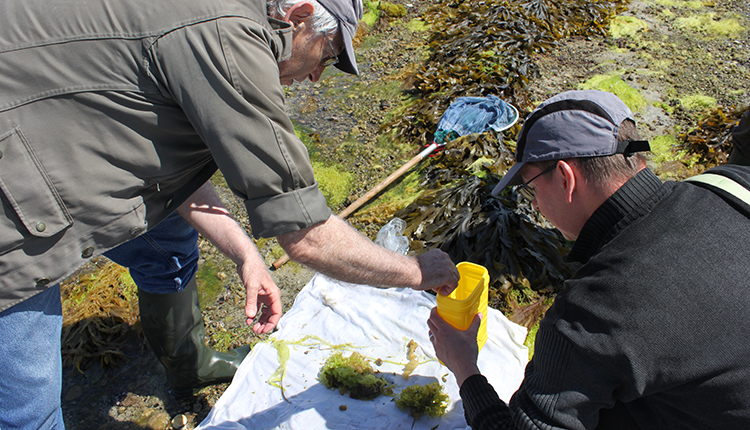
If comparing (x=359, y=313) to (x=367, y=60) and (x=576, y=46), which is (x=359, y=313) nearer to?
(x=367, y=60)

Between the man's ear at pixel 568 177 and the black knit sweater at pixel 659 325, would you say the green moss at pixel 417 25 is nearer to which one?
the man's ear at pixel 568 177

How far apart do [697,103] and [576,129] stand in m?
4.53

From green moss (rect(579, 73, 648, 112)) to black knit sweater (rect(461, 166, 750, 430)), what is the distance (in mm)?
4107

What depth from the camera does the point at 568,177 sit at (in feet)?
4.77

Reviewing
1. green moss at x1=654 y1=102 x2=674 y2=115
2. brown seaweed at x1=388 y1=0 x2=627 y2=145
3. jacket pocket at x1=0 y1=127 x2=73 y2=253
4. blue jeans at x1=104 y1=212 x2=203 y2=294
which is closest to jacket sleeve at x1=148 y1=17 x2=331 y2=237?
jacket pocket at x1=0 y1=127 x2=73 y2=253

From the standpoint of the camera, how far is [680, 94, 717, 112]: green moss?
15.8ft

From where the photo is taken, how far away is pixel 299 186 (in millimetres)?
1377

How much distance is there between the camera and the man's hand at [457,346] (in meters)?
1.78

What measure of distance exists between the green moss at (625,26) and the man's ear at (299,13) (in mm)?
6168

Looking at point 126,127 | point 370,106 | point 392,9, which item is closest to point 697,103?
point 370,106

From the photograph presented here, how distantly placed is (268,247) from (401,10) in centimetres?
527

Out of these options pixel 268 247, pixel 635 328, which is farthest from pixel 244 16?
pixel 268 247

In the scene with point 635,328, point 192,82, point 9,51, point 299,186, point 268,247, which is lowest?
point 268,247

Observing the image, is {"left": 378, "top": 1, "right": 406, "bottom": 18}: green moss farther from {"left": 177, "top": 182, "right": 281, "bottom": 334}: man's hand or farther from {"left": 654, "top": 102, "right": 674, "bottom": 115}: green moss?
{"left": 177, "top": 182, "right": 281, "bottom": 334}: man's hand
